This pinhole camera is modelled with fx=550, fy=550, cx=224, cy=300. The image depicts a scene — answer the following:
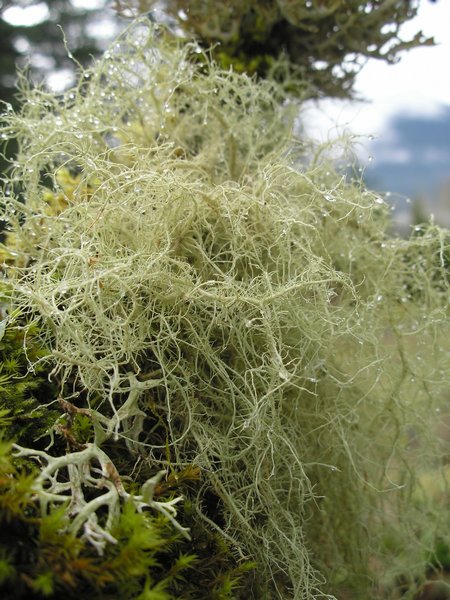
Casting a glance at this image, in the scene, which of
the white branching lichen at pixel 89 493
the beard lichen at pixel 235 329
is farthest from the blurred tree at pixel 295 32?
the white branching lichen at pixel 89 493

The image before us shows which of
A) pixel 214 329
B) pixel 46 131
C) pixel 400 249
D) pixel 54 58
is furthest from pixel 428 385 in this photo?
pixel 54 58

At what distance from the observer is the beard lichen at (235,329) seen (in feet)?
2.34

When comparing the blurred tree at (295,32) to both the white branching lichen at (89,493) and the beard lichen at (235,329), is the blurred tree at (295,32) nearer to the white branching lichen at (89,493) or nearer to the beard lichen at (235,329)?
the beard lichen at (235,329)

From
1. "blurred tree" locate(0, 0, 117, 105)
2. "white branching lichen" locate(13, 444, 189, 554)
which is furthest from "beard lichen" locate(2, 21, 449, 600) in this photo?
"blurred tree" locate(0, 0, 117, 105)

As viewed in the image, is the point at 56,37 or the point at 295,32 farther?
the point at 56,37

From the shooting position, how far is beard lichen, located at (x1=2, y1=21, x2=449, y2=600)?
2.34 feet

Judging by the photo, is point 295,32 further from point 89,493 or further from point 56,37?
point 56,37

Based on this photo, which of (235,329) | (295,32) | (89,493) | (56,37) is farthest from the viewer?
(56,37)

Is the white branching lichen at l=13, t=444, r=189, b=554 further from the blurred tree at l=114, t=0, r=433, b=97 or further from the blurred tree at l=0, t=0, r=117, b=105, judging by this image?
the blurred tree at l=0, t=0, r=117, b=105

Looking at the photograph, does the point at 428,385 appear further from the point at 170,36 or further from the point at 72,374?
the point at 170,36

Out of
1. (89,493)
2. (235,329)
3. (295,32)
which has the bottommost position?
(89,493)

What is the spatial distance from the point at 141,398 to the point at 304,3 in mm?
852

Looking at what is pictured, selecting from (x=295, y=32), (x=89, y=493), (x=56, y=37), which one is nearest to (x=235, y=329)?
(x=89, y=493)

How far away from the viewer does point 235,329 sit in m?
0.74
